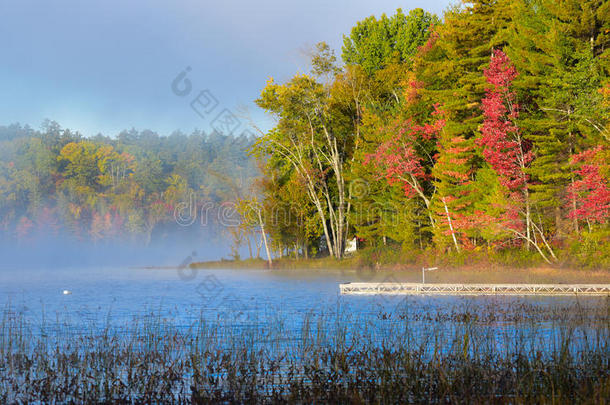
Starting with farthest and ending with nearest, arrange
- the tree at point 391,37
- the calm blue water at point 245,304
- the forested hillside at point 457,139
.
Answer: the tree at point 391,37, the forested hillside at point 457,139, the calm blue water at point 245,304

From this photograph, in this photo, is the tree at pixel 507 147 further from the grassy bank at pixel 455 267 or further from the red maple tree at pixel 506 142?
the grassy bank at pixel 455 267

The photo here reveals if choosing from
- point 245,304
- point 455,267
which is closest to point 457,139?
point 455,267

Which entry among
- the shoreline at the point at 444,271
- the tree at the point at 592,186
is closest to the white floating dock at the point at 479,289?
the shoreline at the point at 444,271

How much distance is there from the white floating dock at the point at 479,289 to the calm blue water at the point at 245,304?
3.17ft

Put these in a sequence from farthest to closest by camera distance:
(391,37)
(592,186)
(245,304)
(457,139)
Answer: (391,37) → (457,139) → (592,186) → (245,304)

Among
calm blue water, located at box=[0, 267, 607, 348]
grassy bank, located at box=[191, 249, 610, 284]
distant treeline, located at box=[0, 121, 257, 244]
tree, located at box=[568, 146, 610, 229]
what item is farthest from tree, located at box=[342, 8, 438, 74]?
distant treeline, located at box=[0, 121, 257, 244]

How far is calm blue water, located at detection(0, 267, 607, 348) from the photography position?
15008 millimetres

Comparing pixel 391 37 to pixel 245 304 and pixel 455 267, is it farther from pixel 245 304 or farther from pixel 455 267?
pixel 245 304

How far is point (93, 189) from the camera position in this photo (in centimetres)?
6631

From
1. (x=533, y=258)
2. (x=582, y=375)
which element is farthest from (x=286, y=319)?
(x=533, y=258)

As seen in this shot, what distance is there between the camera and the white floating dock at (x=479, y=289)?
19609 millimetres

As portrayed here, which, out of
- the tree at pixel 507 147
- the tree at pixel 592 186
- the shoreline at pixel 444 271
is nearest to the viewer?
the tree at pixel 592 186

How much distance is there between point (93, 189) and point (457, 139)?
1866 inches

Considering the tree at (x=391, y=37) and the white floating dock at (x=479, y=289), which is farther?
the tree at (x=391, y=37)
